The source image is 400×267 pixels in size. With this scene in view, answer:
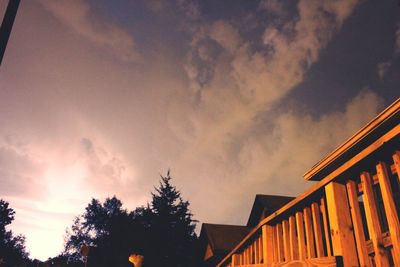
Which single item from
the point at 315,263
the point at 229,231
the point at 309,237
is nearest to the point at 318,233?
the point at 309,237

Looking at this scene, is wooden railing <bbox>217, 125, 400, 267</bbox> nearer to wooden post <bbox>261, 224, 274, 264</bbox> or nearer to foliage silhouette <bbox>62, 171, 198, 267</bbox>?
wooden post <bbox>261, 224, 274, 264</bbox>

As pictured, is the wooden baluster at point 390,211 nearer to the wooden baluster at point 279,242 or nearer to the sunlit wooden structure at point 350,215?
the sunlit wooden structure at point 350,215

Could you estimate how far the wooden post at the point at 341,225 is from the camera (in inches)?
113

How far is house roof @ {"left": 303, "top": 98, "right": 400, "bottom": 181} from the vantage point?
600cm

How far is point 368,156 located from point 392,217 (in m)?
0.56

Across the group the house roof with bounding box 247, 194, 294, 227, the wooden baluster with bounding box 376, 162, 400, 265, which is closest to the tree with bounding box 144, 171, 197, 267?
the house roof with bounding box 247, 194, 294, 227

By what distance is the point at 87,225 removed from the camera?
70.2 m

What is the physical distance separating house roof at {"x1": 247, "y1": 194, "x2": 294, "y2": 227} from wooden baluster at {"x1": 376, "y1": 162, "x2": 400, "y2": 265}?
67.7 ft

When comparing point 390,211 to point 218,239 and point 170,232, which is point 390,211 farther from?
point 170,232

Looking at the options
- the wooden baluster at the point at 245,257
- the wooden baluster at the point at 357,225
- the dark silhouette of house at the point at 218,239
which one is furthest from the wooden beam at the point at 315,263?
the dark silhouette of house at the point at 218,239

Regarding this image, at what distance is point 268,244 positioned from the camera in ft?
15.6

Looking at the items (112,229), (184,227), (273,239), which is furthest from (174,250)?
(273,239)

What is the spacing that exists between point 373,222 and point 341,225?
357mm

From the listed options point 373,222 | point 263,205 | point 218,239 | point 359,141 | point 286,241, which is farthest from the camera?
point 263,205
